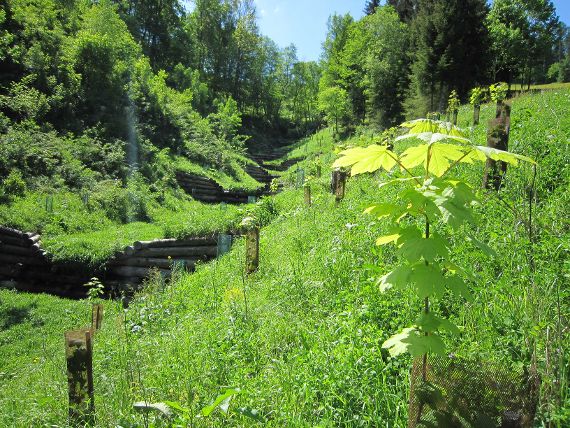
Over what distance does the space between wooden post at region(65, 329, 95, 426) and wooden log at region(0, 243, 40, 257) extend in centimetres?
880

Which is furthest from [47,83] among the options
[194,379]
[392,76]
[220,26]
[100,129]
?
[220,26]

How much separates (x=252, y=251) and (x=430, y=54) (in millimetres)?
22820

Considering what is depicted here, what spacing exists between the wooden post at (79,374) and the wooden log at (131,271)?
24.6 feet

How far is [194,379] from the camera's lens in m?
3.22

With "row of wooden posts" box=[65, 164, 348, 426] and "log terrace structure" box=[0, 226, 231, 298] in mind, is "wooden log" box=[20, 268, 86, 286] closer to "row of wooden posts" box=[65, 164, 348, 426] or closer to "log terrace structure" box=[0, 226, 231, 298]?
"log terrace structure" box=[0, 226, 231, 298]

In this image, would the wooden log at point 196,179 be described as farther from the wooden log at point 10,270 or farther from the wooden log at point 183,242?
the wooden log at point 10,270

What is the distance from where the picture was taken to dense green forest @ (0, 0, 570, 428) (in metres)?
1.56

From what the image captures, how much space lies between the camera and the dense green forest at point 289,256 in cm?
156

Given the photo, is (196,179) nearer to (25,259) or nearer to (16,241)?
(16,241)

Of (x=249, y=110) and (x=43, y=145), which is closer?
(x=43, y=145)

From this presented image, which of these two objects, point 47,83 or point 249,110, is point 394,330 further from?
point 249,110

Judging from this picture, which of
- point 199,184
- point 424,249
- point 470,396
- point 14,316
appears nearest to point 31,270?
point 14,316

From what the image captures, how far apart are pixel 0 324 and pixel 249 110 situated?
50595mm

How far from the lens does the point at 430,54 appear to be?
24.0m
